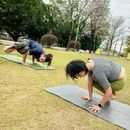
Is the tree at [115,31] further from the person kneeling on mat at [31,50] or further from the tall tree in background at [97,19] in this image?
the person kneeling on mat at [31,50]

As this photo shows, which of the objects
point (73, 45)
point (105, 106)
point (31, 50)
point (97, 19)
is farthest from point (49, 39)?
point (105, 106)

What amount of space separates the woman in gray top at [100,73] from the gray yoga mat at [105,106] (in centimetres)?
16

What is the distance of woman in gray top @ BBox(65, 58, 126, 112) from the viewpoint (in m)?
3.26

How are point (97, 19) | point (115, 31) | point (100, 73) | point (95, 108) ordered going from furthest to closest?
point (115, 31), point (97, 19), point (95, 108), point (100, 73)

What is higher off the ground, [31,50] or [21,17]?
[21,17]

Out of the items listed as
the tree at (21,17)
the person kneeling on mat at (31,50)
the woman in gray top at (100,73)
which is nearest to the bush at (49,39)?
the tree at (21,17)

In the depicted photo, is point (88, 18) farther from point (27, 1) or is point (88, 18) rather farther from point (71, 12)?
point (27, 1)

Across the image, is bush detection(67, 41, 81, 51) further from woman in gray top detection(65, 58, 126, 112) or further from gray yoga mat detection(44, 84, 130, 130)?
woman in gray top detection(65, 58, 126, 112)

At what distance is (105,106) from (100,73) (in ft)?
2.23

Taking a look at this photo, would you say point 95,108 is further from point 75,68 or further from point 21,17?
point 21,17

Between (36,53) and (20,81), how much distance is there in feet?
7.52

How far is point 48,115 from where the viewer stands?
3062 mm

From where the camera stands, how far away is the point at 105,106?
12.2ft

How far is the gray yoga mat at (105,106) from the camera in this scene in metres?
3.23
